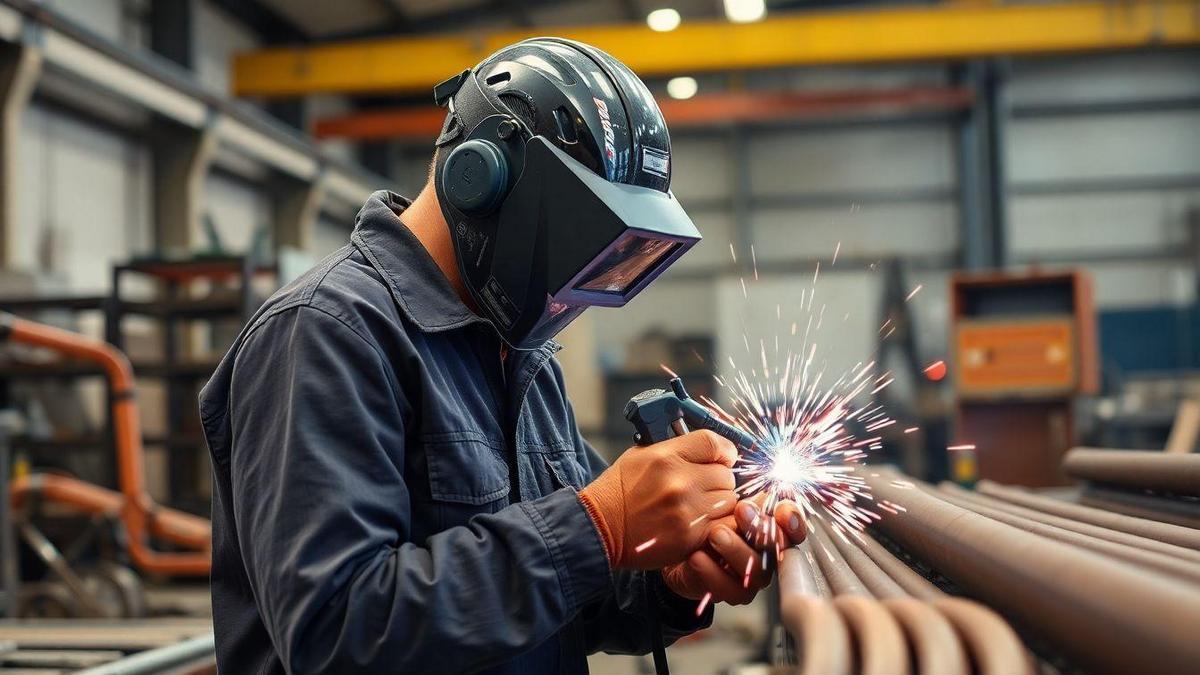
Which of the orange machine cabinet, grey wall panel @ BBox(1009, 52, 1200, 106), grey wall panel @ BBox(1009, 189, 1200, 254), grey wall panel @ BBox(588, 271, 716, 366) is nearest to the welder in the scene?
the orange machine cabinet

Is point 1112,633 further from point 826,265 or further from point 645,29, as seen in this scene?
point 826,265

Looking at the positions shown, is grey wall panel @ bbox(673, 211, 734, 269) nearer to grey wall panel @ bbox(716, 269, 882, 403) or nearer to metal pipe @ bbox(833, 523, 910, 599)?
grey wall panel @ bbox(716, 269, 882, 403)

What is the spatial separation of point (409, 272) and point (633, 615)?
2.11 ft

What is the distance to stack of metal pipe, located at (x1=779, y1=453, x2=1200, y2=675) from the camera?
0.67 m

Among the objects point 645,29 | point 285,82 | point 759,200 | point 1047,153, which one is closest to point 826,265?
point 759,200

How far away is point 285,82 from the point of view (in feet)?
28.4

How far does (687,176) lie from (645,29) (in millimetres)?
4565

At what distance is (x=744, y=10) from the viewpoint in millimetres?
8062

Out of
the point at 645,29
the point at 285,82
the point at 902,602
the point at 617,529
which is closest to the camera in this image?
the point at 902,602

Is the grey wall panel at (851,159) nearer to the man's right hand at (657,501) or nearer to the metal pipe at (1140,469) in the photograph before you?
the metal pipe at (1140,469)

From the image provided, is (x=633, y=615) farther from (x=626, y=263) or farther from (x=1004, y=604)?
(x=1004, y=604)

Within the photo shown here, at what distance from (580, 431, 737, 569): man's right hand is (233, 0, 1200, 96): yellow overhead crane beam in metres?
7.01

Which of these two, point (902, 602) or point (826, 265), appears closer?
point (902, 602)

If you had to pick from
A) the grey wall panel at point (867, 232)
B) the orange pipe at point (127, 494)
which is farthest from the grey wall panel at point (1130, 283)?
the orange pipe at point (127, 494)
